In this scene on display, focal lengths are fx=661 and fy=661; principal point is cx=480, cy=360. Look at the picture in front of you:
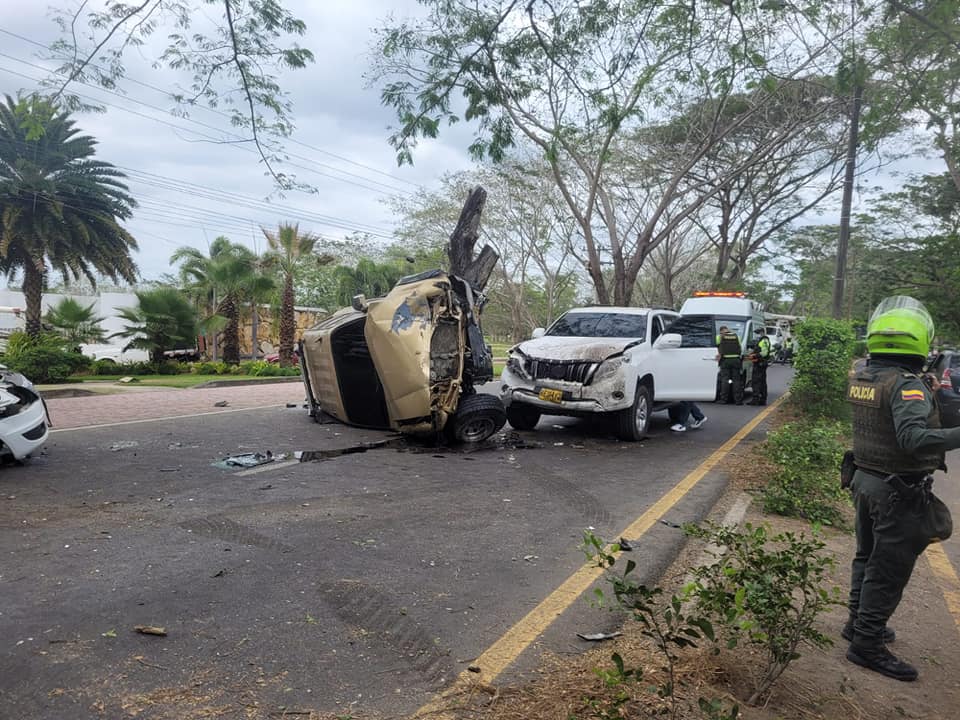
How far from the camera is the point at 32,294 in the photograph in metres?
21.8

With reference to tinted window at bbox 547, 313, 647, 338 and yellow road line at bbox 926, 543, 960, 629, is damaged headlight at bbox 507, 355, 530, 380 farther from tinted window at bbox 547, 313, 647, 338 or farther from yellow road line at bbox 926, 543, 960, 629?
yellow road line at bbox 926, 543, 960, 629

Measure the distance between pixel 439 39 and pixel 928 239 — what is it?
84.3ft

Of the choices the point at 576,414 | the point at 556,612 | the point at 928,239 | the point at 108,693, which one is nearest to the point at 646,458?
the point at 576,414

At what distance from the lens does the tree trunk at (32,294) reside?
21719 mm

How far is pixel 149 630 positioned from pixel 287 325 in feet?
73.9

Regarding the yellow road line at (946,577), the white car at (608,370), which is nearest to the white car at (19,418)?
the white car at (608,370)

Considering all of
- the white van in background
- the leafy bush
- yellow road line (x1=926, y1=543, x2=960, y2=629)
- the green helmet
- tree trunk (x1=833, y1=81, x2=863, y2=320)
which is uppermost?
tree trunk (x1=833, y1=81, x2=863, y2=320)

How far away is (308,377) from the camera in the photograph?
33.4ft

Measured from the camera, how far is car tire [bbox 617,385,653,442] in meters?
8.93

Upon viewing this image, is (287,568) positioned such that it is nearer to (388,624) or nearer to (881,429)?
(388,624)

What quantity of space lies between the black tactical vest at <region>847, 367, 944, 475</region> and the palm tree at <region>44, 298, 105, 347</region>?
22.6 meters

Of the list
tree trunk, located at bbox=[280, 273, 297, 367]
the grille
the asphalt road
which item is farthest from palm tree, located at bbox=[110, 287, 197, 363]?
the grille

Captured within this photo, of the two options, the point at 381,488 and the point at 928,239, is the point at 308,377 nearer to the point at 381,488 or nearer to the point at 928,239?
the point at 381,488

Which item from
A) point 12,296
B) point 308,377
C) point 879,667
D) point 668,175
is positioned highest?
point 668,175
